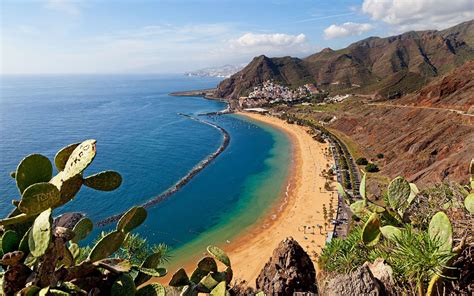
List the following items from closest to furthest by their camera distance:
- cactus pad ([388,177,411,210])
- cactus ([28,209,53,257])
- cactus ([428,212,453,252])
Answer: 1. cactus ([28,209,53,257])
2. cactus ([428,212,453,252])
3. cactus pad ([388,177,411,210])

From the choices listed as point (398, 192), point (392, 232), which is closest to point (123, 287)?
point (392, 232)

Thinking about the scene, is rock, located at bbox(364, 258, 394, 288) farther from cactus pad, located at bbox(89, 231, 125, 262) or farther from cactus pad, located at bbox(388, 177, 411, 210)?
cactus pad, located at bbox(89, 231, 125, 262)

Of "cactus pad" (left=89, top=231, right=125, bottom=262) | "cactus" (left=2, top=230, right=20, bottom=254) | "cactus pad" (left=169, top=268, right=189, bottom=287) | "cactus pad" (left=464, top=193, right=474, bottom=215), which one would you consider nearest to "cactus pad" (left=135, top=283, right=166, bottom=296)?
"cactus pad" (left=89, top=231, right=125, bottom=262)

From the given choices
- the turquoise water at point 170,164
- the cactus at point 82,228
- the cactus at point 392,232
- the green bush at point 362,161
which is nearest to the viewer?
the cactus at point 82,228

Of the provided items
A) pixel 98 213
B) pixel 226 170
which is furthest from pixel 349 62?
pixel 98 213

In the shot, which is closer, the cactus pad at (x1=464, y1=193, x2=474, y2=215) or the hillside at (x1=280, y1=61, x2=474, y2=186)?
the cactus pad at (x1=464, y1=193, x2=474, y2=215)

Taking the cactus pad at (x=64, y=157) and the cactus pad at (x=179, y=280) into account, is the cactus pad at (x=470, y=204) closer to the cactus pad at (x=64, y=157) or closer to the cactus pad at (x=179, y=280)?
the cactus pad at (x=179, y=280)

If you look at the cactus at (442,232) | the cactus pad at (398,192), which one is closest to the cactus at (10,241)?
the cactus at (442,232)
